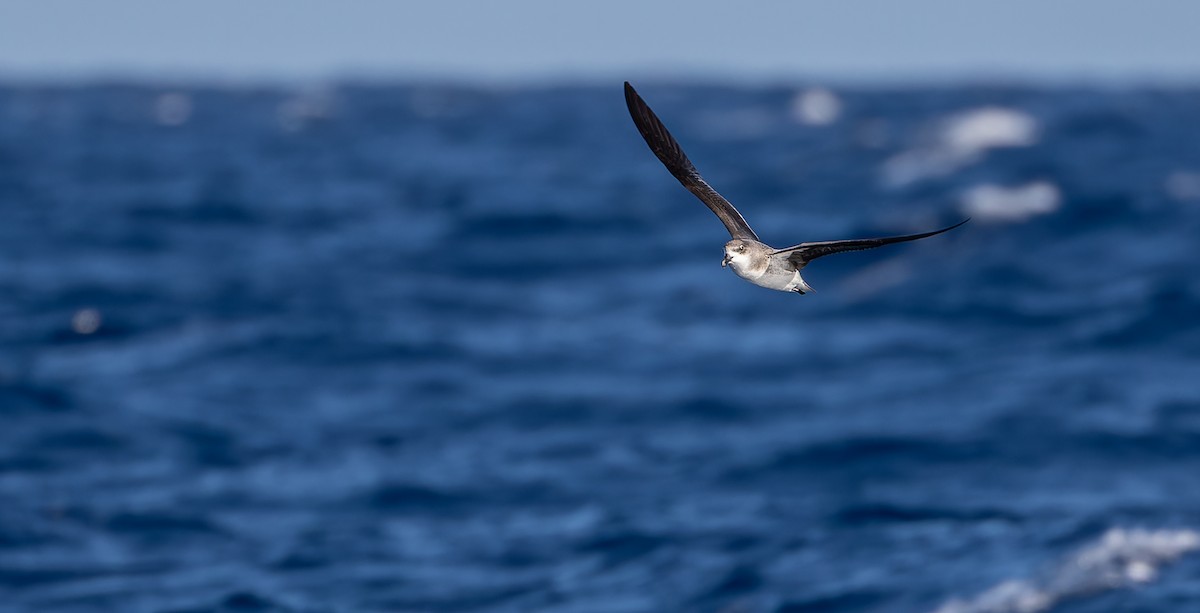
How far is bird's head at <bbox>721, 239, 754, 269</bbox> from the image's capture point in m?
7.83

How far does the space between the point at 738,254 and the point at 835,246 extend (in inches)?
43.2

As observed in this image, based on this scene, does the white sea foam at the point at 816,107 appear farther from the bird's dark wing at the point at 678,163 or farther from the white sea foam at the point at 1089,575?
the bird's dark wing at the point at 678,163

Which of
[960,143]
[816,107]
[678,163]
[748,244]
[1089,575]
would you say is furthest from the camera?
[816,107]

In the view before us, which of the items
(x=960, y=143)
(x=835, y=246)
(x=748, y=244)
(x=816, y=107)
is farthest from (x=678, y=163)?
(x=816, y=107)

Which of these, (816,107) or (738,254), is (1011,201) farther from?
(738,254)

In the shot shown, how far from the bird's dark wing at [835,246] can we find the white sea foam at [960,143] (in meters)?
48.7

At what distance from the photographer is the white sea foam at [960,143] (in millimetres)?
58062

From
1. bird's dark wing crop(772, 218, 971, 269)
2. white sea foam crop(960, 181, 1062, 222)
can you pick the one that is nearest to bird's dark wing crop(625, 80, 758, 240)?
bird's dark wing crop(772, 218, 971, 269)

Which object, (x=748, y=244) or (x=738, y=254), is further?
(x=748, y=244)

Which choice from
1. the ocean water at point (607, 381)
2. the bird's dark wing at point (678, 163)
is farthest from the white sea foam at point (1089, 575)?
the bird's dark wing at point (678, 163)

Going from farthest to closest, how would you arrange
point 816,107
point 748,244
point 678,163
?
1. point 816,107
2. point 678,163
3. point 748,244

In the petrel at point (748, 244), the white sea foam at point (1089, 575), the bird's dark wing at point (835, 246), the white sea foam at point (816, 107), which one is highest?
the white sea foam at point (816, 107)

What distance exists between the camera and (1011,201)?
165 ft

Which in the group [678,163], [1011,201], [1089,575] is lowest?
[678,163]
